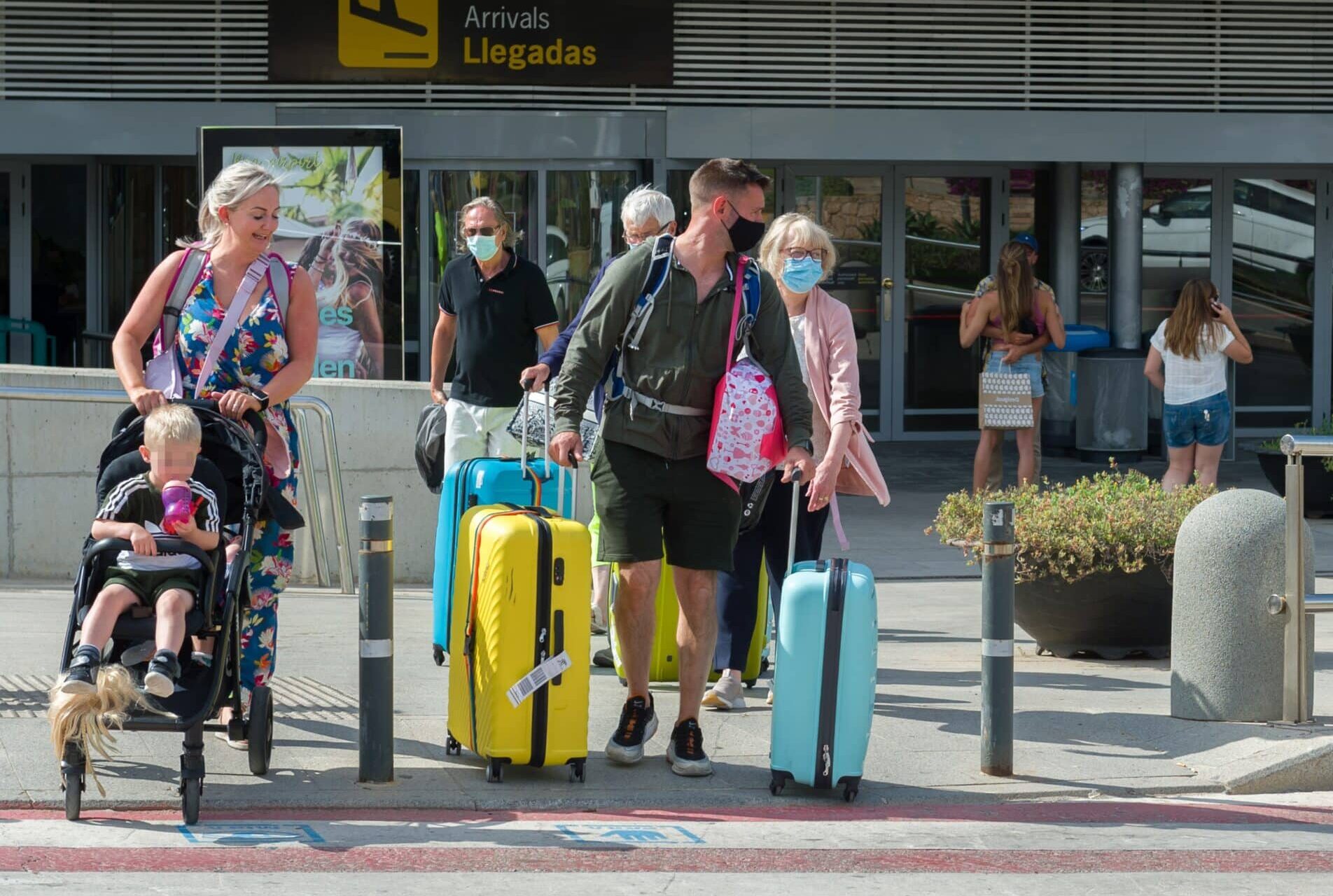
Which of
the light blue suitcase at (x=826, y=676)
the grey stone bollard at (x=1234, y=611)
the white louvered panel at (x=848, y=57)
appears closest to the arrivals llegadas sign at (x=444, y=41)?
the white louvered panel at (x=848, y=57)

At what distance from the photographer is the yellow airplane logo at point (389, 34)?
14.9 m

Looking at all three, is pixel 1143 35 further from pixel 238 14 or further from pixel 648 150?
pixel 238 14

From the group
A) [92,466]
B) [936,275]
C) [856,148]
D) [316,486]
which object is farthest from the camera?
[936,275]

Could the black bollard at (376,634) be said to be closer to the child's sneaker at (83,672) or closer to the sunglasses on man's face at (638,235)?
the child's sneaker at (83,672)

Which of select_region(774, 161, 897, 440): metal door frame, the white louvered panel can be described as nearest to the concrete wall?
the white louvered panel

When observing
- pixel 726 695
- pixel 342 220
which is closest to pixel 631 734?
pixel 726 695

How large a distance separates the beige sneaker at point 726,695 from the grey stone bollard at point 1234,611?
1.69 metres

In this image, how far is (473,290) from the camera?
25.5 ft

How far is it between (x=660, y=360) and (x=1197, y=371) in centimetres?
619

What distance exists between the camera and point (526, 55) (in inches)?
593

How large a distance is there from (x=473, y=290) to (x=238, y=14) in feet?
27.0

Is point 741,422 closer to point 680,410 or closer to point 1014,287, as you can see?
point 680,410

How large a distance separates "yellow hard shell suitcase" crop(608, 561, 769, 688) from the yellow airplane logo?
8693 millimetres

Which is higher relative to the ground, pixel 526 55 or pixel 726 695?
pixel 526 55
